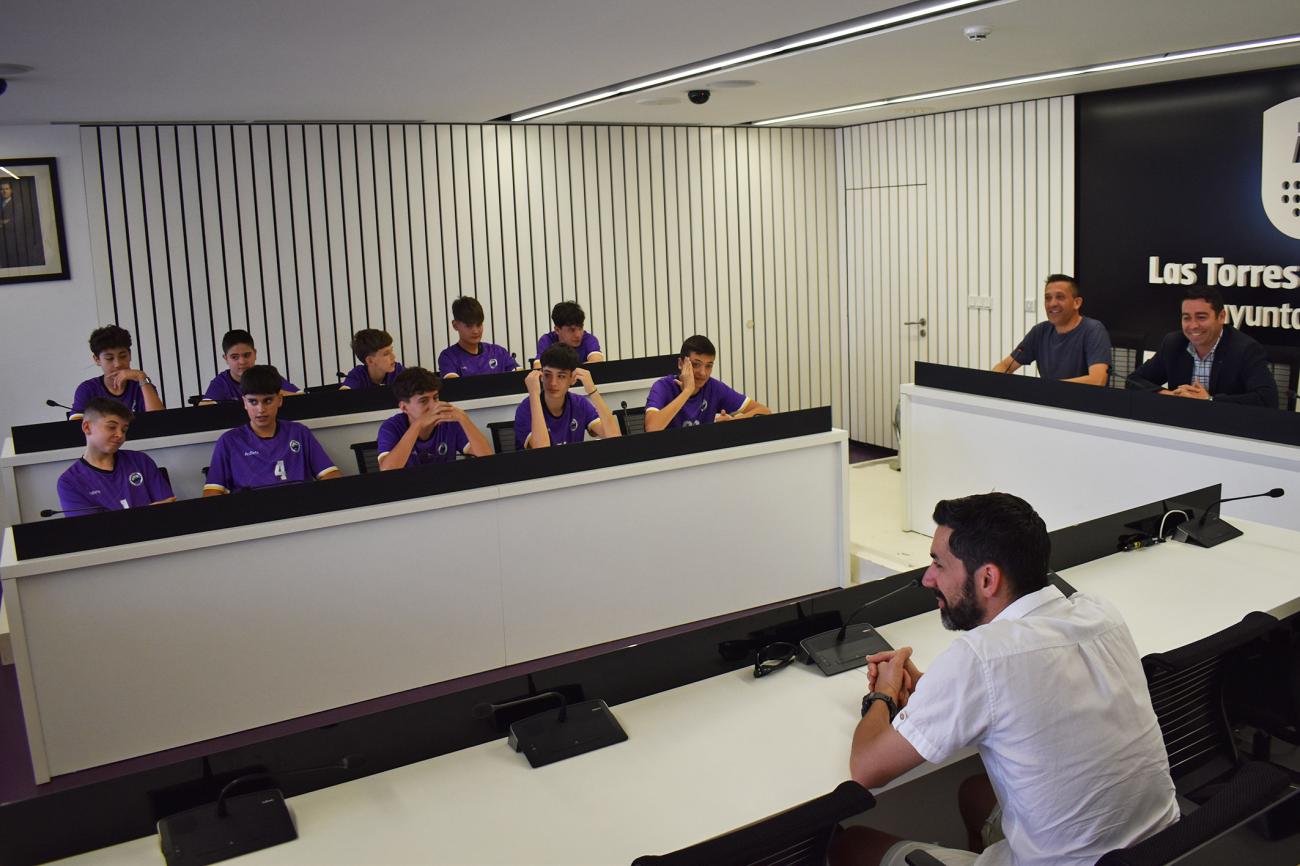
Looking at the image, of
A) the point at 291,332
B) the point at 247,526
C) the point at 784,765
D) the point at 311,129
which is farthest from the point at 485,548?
the point at 311,129

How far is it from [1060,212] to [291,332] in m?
5.30

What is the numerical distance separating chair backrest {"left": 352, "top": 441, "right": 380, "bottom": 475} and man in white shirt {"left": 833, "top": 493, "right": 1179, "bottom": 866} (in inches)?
148

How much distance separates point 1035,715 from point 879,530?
4.66 meters

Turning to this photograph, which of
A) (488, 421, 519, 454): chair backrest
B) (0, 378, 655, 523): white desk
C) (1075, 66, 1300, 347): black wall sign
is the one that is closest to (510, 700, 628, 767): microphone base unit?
(488, 421, 519, 454): chair backrest

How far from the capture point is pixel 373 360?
6.48m

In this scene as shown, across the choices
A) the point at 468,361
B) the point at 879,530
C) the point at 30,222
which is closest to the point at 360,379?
the point at 468,361

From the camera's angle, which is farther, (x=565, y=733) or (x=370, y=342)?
(x=370, y=342)

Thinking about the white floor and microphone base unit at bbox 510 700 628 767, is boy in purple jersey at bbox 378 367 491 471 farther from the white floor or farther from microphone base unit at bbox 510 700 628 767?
microphone base unit at bbox 510 700 628 767

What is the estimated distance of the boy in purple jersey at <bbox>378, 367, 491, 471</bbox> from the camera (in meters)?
4.95

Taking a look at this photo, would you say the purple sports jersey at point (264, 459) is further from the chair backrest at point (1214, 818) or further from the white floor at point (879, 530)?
the chair backrest at point (1214, 818)

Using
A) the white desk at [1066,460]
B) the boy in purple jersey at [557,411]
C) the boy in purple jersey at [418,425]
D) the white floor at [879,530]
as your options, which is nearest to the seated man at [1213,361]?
the white desk at [1066,460]

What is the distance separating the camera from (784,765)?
94.1 inches

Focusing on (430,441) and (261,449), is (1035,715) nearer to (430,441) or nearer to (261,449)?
(430,441)

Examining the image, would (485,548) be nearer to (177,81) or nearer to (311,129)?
(177,81)
